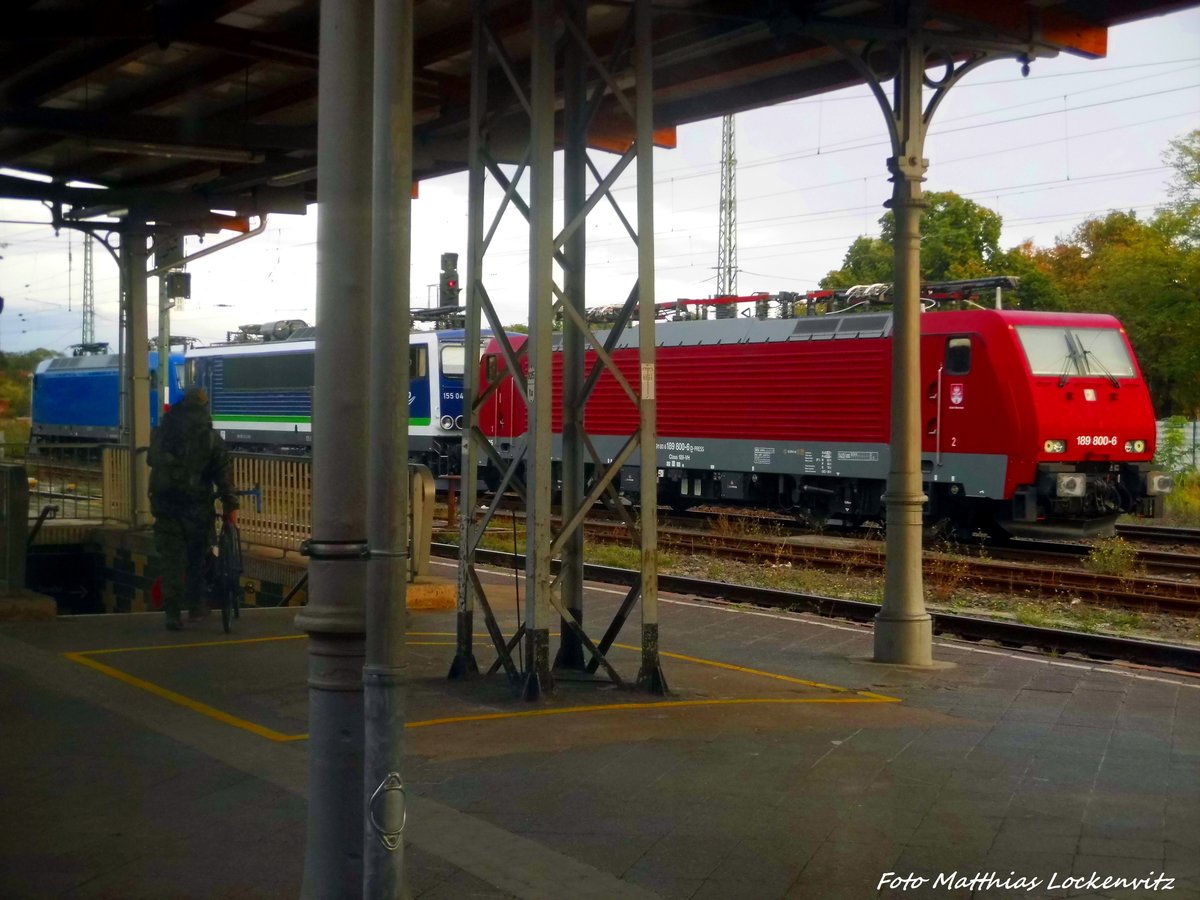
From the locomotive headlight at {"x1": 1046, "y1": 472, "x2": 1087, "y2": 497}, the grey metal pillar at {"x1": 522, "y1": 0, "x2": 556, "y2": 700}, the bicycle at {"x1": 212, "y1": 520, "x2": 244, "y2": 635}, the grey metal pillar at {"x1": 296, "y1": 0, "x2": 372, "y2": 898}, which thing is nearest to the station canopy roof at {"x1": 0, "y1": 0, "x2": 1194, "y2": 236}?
the grey metal pillar at {"x1": 522, "y1": 0, "x2": 556, "y2": 700}

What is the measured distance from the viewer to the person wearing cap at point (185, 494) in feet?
32.9

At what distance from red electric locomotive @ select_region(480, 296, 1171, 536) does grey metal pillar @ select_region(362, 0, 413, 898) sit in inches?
469

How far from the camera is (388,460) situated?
3947mm

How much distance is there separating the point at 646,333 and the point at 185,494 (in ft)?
13.9

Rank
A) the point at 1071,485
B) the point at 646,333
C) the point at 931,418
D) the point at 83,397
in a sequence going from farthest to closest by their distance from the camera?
1. the point at 83,397
2. the point at 931,418
3. the point at 1071,485
4. the point at 646,333

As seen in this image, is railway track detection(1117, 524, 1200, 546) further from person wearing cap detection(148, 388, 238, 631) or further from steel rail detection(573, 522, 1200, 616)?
person wearing cap detection(148, 388, 238, 631)

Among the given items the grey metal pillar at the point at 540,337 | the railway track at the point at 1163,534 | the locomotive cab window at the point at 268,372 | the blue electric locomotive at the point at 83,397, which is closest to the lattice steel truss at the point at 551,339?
the grey metal pillar at the point at 540,337

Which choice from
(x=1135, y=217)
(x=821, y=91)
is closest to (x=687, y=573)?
(x=821, y=91)

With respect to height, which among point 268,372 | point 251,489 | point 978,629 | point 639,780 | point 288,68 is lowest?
point 978,629

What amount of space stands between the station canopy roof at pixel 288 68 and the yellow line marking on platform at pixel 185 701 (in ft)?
13.4

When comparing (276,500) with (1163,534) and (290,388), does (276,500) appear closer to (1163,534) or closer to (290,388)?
(1163,534)

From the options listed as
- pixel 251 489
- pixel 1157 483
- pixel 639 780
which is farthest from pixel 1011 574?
pixel 639 780

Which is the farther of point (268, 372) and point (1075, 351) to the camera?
point (268, 372)

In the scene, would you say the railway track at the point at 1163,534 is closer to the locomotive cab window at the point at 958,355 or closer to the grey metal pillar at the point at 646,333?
the locomotive cab window at the point at 958,355
